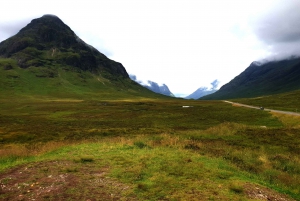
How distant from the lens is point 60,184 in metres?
15.1

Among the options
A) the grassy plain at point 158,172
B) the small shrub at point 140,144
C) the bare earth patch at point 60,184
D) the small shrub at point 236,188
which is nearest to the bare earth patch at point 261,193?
the grassy plain at point 158,172

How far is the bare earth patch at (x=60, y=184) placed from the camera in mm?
13391

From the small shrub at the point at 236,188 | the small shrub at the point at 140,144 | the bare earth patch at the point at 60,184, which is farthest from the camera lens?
the small shrub at the point at 140,144

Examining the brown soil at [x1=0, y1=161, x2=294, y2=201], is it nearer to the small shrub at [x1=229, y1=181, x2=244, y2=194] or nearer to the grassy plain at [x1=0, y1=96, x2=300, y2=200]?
the grassy plain at [x1=0, y1=96, x2=300, y2=200]

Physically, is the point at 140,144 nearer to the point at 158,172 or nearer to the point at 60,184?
the point at 158,172

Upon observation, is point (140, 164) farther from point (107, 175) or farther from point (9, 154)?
point (9, 154)

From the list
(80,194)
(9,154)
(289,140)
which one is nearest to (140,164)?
(80,194)

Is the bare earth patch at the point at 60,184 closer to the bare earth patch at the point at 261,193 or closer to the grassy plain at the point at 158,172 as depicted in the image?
the grassy plain at the point at 158,172

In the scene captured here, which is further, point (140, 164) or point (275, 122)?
point (275, 122)

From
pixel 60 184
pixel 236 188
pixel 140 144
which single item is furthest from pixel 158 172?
pixel 140 144

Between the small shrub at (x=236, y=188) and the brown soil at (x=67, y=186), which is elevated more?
the small shrub at (x=236, y=188)

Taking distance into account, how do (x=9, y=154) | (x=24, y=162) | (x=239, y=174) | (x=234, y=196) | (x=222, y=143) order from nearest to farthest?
A: 1. (x=234, y=196)
2. (x=239, y=174)
3. (x=24, y=162)
4. (x=9, y=154)
5. (x=222, y=143)

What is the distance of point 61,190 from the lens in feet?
46.4

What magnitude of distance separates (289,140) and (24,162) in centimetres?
3406
